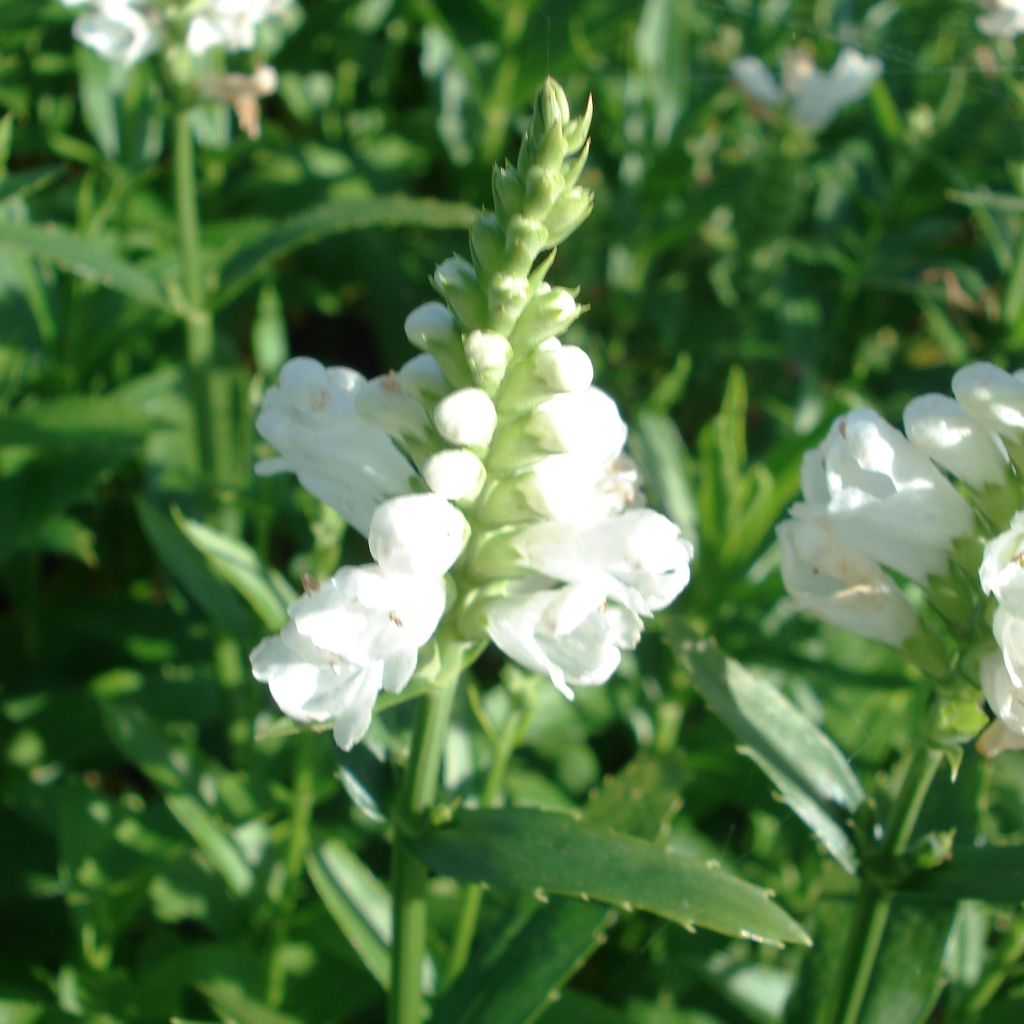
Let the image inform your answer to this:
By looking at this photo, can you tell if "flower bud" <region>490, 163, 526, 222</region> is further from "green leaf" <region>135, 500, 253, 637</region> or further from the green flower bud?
"green leaf" <region>135, 500, 253, 637</region>

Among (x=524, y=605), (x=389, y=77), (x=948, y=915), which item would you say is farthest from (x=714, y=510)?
(x=389, y=77)

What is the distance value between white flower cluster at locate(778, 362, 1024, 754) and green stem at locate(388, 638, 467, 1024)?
0.48 meters

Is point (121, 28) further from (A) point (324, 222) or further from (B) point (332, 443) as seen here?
(B) point (332, 443)

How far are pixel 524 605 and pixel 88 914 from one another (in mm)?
1168

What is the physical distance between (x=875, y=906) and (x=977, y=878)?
0.16m

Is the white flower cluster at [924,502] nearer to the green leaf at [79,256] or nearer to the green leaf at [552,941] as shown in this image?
the green leaf at [552,941]

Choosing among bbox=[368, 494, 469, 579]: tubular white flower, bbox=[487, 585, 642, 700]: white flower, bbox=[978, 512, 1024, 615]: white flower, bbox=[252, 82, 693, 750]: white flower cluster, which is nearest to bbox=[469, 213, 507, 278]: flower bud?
bbox=[252, 82, 693, 750]: white flower cluster

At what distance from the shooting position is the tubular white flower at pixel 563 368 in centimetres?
117

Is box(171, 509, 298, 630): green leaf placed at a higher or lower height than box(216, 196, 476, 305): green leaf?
lower

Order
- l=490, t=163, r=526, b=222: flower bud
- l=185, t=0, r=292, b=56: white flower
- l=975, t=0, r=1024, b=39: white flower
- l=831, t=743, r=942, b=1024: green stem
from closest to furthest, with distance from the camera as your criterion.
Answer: l=490, t=163, r=526, b=222: flower bud, l=831, t=743, r=942, b=1024: green stem, l=185, t=0, r=292, b=56: white flower, l=975, t=0, r=1024, b=39: white flower

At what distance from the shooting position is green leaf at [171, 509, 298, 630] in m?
1.61

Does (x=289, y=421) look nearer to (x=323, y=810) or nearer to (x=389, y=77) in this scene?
(x=323, y=810)

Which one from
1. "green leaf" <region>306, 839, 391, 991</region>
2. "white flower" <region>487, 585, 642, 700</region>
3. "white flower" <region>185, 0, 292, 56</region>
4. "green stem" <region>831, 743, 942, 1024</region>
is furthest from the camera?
"white flower" <region>185, 0, 292, 56</region>

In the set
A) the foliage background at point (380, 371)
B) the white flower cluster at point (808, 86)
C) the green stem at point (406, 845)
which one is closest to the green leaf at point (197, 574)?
the foliage background at point (380, 371)
